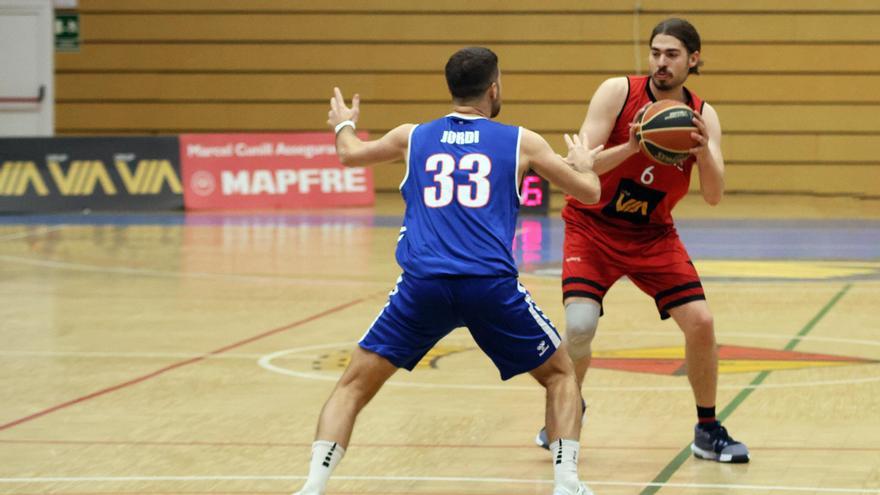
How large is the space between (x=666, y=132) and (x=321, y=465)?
6.44 ft

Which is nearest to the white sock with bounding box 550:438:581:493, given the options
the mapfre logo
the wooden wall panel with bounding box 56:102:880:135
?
the mapfre logo

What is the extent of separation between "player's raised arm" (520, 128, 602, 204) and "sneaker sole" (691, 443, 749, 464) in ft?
4.85

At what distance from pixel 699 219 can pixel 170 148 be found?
7.02 metres

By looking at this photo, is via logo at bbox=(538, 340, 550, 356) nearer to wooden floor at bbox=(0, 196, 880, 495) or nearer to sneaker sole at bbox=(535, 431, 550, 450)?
wooden floor at bbox=(0, 196, 880, 495)

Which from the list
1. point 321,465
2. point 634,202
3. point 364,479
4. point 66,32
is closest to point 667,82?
point 634,202

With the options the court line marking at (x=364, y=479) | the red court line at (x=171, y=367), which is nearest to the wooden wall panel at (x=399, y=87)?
the red court line at (x=171, y=367)

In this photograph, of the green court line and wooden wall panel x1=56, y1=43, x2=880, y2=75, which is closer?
the green court line

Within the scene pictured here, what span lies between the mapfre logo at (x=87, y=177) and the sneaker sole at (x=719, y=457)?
15.2 metres

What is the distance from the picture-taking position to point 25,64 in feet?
79.5

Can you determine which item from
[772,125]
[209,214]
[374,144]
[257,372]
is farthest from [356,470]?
[772,125]

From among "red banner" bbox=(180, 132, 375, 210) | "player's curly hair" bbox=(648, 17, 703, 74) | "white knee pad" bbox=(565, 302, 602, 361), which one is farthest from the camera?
"red banner" bbox=(180, 132, 375, 210)

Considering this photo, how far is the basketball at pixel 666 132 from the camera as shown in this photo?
6066 millimetres

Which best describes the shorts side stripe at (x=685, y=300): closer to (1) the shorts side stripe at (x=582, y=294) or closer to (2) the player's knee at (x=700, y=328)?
(2) the player's knee at (x=700, y=328)

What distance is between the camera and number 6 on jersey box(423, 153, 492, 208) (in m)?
5.23
